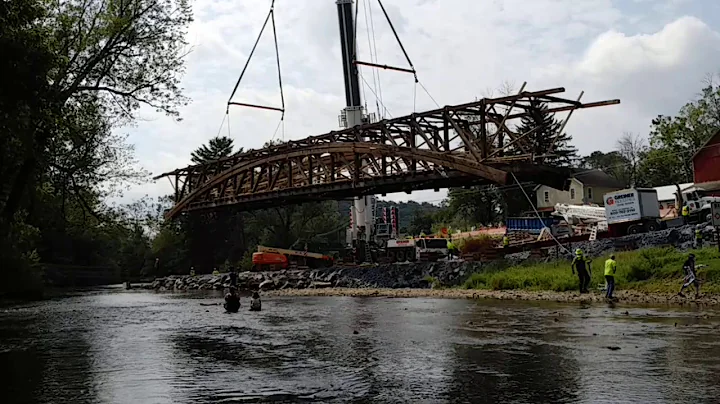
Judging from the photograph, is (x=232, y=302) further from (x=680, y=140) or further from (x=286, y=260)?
(x=680, y=140)

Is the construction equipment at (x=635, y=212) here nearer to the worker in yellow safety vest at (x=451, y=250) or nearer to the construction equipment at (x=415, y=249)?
the worker in yellow safety vest at (x=451, y=250)

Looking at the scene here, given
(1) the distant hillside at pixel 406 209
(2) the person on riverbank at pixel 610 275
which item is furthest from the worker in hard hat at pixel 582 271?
(1) the distant hillside at pixel 406 209

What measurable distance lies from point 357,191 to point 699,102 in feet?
162

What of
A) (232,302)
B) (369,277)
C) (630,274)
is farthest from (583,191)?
(232,302)

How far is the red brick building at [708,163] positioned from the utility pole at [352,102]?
2508 cm

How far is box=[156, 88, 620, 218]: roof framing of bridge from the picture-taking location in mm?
31812

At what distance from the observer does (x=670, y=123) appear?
7350 cm

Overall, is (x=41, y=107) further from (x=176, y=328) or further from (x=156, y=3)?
(x=156, y=3)

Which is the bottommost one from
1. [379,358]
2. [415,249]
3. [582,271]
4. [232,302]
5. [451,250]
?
[379,358]

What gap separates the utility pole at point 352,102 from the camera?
5006cm

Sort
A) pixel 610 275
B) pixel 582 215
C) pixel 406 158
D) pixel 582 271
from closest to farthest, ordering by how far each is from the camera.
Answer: pixel 610 275 → pixel 582 271 → pixel 406 158 → pixel 582 215

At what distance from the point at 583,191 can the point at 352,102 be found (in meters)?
33.6

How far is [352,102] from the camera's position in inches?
2060

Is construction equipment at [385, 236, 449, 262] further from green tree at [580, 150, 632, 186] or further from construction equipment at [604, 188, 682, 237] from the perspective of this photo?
green tree at [580, 150, 632, 186]
